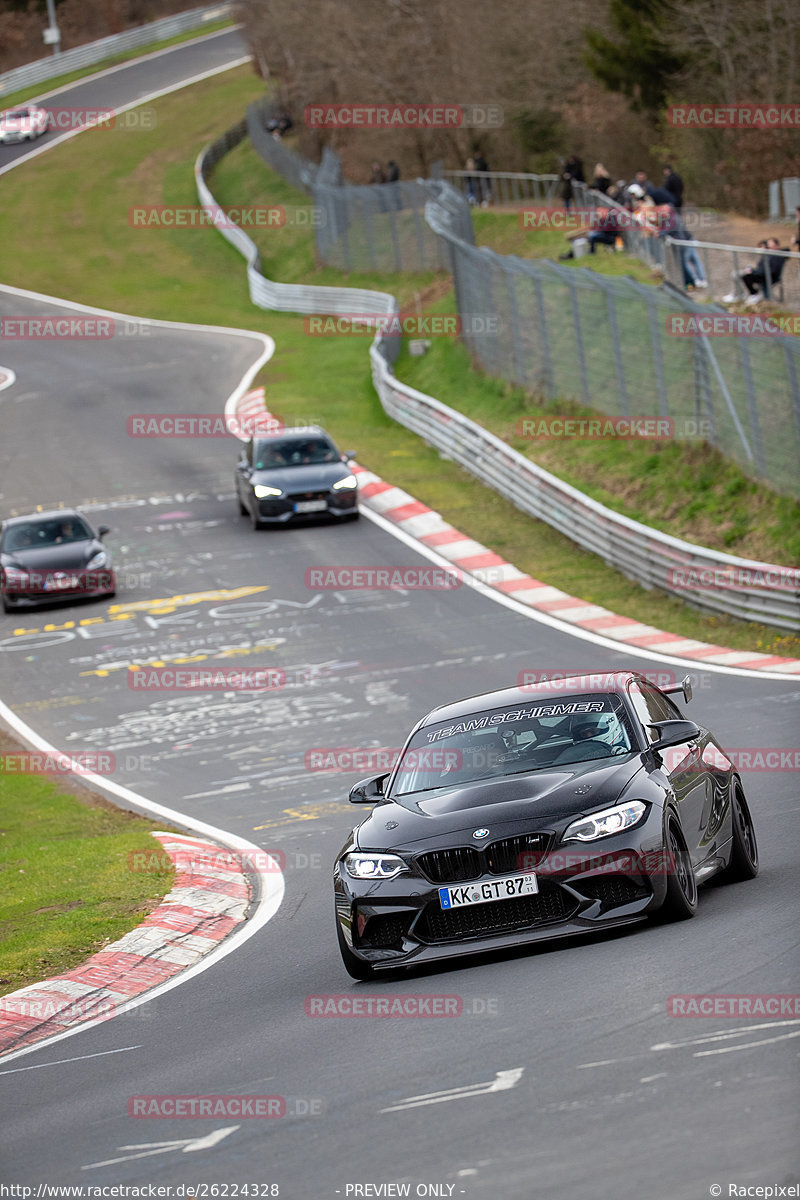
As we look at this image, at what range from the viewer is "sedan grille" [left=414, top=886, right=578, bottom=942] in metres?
8.39

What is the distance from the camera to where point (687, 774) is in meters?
9.42

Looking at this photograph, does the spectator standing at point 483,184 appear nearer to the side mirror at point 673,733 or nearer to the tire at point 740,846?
the tire at point 740,846

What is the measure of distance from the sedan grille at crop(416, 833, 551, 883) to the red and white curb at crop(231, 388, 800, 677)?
9.83 m

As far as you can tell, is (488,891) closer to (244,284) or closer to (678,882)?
(678,882)

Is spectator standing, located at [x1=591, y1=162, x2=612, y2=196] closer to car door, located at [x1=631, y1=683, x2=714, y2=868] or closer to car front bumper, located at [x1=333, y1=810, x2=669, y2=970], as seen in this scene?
car door, located at [x1=631, y1=683, x2=714, y2=868]

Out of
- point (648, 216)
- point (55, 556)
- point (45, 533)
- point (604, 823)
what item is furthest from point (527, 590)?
point (604, 823)

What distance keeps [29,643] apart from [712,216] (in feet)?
75.8

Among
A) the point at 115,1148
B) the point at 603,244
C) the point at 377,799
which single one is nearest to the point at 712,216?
the point at 603,244

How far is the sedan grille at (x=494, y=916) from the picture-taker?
839cm

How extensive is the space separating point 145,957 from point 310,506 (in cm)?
1910

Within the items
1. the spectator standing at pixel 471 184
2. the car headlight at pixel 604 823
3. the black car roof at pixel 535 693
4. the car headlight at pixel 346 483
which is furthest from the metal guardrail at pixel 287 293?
the car headlight at pixel 604 823

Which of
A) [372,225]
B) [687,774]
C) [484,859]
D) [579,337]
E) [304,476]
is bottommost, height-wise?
[304,476]

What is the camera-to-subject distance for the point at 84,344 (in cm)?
5306

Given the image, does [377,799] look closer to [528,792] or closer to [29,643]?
[528,792]
